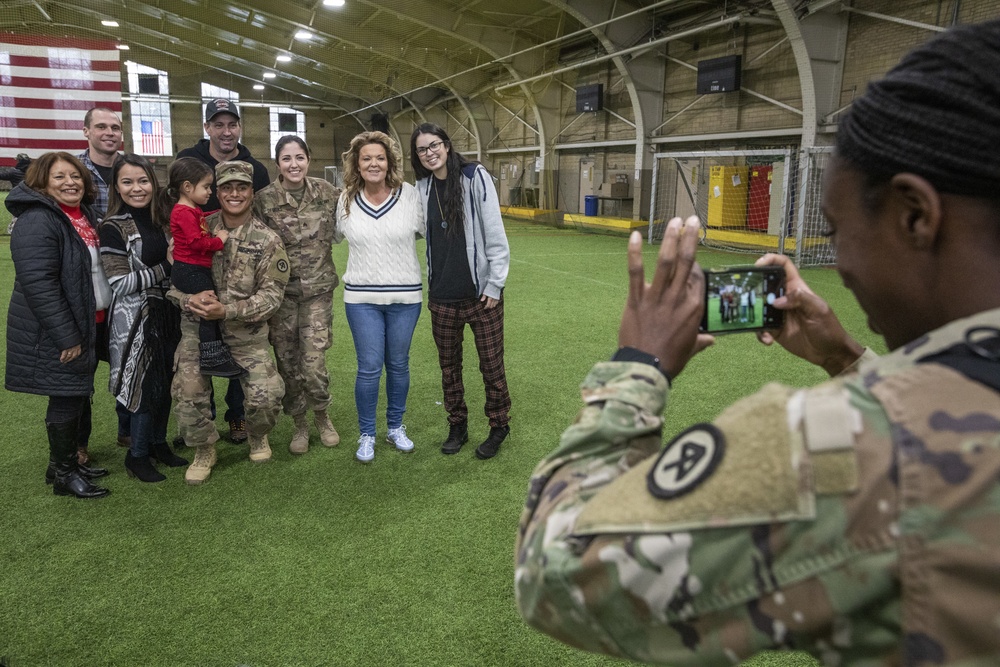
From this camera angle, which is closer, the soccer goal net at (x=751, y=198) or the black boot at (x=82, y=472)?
the black boot at (x=82, y=472)

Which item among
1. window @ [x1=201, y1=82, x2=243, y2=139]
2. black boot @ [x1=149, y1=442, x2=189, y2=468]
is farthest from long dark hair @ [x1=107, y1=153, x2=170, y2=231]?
window @ [x1=201, y1=82, x2=243, y2=139]

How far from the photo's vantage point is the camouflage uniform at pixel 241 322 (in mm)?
3221

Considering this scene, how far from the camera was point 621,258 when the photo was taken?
454 inches

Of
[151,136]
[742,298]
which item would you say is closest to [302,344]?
[742,298]

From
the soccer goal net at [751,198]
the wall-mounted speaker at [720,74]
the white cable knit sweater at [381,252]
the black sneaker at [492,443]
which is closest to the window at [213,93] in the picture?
the soccer goal net at [751,198]

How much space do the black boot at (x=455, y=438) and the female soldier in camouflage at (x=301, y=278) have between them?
27.4 inches

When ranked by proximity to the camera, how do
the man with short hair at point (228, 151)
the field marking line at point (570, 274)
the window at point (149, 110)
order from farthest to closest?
the window at point (149, 110) → the field marking line at point (570, 274) → the man with short hair at point (228, 151)

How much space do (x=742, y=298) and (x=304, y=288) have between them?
282cm

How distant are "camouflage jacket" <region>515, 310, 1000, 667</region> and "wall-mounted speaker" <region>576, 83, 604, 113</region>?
16.5 m

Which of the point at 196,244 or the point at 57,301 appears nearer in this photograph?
the point at 57,301

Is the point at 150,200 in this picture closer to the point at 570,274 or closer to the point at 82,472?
the point at 82,472

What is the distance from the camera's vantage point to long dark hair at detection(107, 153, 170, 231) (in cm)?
317

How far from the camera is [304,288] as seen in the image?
11.5 ft

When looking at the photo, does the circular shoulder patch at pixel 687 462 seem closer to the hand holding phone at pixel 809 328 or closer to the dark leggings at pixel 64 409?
the hand holding phone at pixel 809 328
